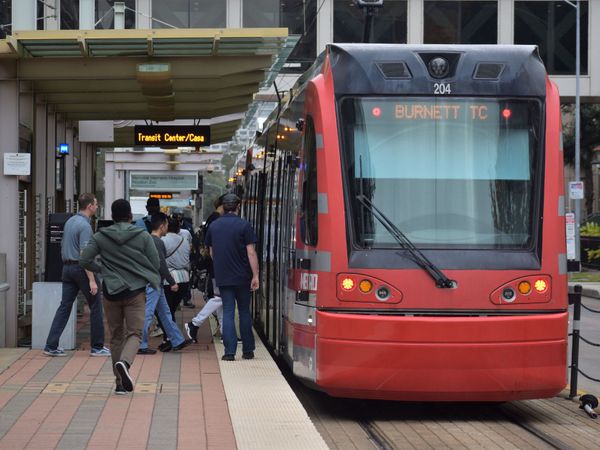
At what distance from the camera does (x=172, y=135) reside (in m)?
22.5

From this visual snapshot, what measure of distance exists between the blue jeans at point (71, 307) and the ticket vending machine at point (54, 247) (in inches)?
56.0

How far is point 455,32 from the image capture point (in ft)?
142

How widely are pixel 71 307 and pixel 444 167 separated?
5.26 metres

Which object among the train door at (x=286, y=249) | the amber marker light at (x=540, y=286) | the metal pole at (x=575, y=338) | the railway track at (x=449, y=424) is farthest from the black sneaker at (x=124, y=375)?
the metal pole at (x=575, y=338)

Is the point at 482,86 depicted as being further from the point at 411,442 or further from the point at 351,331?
the point at 411,442

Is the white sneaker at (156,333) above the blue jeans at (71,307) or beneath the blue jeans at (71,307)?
beneath

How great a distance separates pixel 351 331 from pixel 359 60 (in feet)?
7.71

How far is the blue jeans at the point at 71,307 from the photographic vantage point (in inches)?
511

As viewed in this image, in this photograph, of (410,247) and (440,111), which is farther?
(440,111)

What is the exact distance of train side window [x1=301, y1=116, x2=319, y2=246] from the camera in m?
9.94

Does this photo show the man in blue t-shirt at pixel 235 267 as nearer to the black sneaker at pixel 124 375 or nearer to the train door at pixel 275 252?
the train door at pixel 275 252

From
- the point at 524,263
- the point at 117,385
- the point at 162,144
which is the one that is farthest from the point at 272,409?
the point at 162,144

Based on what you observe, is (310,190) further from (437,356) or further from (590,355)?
(590,355)

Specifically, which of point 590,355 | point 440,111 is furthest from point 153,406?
point 590,355
